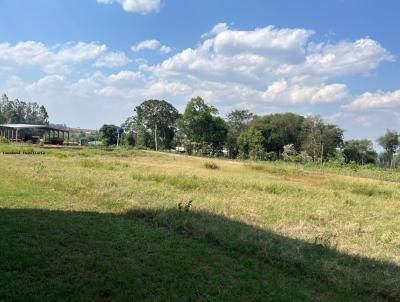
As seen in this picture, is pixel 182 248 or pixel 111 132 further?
pixel 111 132

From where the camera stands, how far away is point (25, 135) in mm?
61594

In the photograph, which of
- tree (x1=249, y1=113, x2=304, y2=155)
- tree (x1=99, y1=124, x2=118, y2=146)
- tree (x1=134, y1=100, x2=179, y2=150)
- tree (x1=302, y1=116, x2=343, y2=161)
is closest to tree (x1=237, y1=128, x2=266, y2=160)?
tree (x1=249, y1=113, x2=304, y2=155)

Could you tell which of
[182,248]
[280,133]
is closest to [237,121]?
[280,133]

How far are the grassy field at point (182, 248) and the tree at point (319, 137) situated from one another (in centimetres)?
6067

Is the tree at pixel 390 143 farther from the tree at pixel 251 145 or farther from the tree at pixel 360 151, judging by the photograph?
Answer: the tree at pixel 251 145

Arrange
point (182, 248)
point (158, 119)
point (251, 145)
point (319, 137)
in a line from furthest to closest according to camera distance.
A: point (158, 119)
point (319, 137)
point (251, 145)
point (182, 248)

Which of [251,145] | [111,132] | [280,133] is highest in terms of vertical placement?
[280,133]

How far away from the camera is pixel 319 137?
72.9 m

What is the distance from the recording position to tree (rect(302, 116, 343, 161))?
72000 mm

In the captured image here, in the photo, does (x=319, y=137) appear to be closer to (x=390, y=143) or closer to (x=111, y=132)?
(x=390, y=143)

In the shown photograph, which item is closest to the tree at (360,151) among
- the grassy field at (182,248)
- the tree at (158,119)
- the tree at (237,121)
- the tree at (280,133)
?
the tree at (280,133)

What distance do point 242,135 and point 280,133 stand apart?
33.9 ft

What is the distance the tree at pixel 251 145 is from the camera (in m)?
65.9

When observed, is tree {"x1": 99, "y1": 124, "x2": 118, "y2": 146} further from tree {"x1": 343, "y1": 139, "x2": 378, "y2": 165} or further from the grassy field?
the grassy field
